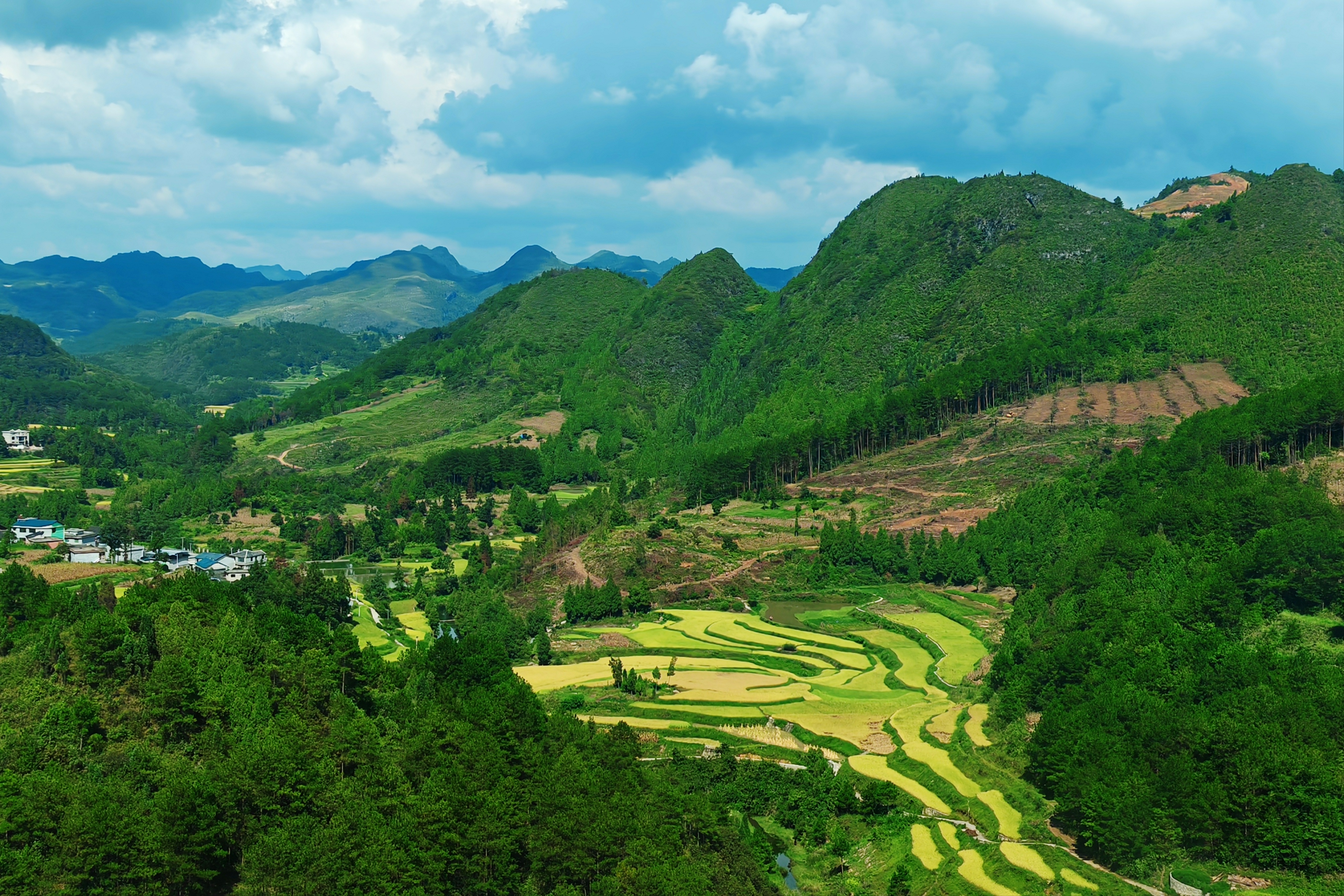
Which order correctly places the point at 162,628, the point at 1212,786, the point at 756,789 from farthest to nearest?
the point at 162,628
the point at 756,789
the point at 1212,786

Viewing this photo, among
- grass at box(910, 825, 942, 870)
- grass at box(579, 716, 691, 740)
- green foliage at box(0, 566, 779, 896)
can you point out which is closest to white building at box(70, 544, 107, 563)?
green foliage at box(0, 566, 779, 896)

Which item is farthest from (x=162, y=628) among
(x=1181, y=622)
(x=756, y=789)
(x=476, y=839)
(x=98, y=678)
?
(x=1181, y=622)

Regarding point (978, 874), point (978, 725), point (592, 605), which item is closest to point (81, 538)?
point (592, 605)

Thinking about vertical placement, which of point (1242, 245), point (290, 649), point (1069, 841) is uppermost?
point (1242, 245)

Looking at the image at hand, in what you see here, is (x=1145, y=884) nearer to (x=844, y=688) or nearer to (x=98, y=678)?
(x=844, y=688)

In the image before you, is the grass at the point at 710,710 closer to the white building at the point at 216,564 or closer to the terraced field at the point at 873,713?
the terraced field at the point at 873,713

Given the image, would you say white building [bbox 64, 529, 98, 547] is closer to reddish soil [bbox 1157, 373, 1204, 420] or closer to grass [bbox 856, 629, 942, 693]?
grass [bbox 856, 629, 942, 693]

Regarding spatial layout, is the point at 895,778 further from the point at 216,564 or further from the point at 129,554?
the point at 129,554
